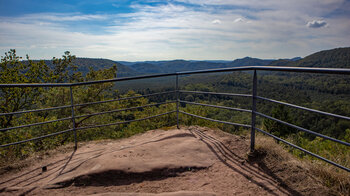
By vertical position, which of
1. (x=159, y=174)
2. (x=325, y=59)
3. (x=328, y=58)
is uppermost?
(x=328, y=58)

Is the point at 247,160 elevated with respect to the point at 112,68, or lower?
lower

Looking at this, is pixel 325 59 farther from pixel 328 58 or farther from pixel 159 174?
pixel 159 174

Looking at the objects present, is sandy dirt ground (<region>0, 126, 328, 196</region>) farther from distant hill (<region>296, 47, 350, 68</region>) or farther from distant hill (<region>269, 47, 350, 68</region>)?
distant hill (<region>296, 47, 350, 68</region>)

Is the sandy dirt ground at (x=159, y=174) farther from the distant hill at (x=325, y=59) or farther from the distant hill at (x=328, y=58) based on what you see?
the distant hill at (x=328, y=58)

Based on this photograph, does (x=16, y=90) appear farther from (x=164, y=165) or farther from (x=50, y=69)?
(x=164, y=165)

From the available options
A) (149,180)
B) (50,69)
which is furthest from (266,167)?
(50,69)

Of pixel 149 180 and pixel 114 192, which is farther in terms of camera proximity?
pixel 149 180

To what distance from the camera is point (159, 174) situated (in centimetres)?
248

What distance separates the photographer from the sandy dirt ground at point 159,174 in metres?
2.20

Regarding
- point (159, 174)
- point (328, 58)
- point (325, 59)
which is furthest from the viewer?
point (325, 59)

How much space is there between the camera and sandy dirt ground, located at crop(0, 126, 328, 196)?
220 cm

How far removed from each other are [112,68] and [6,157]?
16.6m

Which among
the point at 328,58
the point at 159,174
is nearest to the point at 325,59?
the point at 328,58

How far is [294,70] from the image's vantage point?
2088mm
